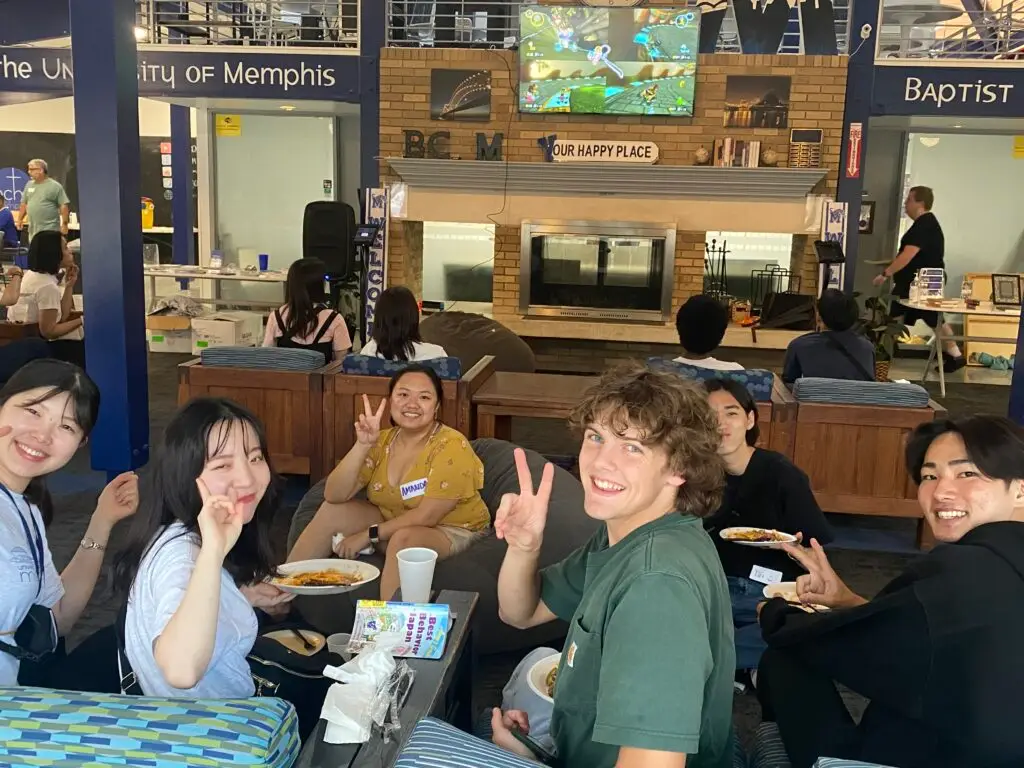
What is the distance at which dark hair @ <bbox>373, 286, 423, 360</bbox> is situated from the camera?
477 centimetres

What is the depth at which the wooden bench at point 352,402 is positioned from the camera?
4848 millimetres

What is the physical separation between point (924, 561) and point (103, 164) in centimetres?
470

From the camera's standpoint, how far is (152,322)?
9.09 metres

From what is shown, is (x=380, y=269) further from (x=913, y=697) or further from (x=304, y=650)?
(x=913, y=697)

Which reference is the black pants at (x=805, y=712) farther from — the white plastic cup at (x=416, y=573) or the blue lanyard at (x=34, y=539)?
the blue lanyard at (x=34, y=539)

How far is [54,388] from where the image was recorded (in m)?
2.16

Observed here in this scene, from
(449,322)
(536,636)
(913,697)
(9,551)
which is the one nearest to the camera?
(913,697)

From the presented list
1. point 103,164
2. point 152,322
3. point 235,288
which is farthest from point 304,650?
point 235,288

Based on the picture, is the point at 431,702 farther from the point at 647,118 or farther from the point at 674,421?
the point at 647,118

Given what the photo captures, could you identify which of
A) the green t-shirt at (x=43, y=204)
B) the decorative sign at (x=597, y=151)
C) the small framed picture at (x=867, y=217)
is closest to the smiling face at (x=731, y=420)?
the decorative sign at (x=597, y=151)

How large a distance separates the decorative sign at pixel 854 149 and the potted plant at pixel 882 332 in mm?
1143

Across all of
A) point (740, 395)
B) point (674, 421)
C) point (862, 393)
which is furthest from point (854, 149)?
point (674, 421)

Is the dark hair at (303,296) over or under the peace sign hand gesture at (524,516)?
over

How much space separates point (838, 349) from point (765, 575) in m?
2.45
